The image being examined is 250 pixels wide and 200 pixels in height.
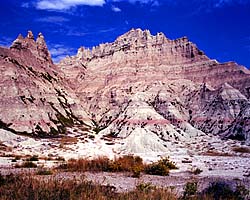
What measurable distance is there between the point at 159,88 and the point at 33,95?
4238 cm

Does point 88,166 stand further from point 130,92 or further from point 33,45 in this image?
point 33,45

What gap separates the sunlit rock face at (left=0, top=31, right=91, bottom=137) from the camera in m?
89.0

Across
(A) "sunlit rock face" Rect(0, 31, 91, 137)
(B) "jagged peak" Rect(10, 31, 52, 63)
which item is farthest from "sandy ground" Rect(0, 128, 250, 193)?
(B) "jagged peak" Rect(10, 31, 52, 63)

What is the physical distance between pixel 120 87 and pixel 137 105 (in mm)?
32720

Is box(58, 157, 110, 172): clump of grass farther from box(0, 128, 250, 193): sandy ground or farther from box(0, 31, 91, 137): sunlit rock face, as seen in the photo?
box(0, 31, 91, 137): sunlit rock face

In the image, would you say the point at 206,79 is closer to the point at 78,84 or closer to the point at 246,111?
the point at 246,111

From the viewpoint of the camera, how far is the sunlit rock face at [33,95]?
292 ft

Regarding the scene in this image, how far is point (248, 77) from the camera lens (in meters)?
114

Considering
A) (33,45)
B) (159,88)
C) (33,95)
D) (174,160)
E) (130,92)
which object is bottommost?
(174,160)

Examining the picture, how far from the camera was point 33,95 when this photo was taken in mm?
100062

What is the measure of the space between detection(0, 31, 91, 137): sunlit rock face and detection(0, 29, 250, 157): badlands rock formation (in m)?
0.25

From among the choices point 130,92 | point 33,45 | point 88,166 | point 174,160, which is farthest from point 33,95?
point 88,166

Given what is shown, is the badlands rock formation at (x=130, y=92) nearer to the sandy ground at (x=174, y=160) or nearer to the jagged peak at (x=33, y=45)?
the jagged peak at (x=33, y=45)

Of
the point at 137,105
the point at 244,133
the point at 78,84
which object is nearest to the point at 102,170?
the point at 244,133
